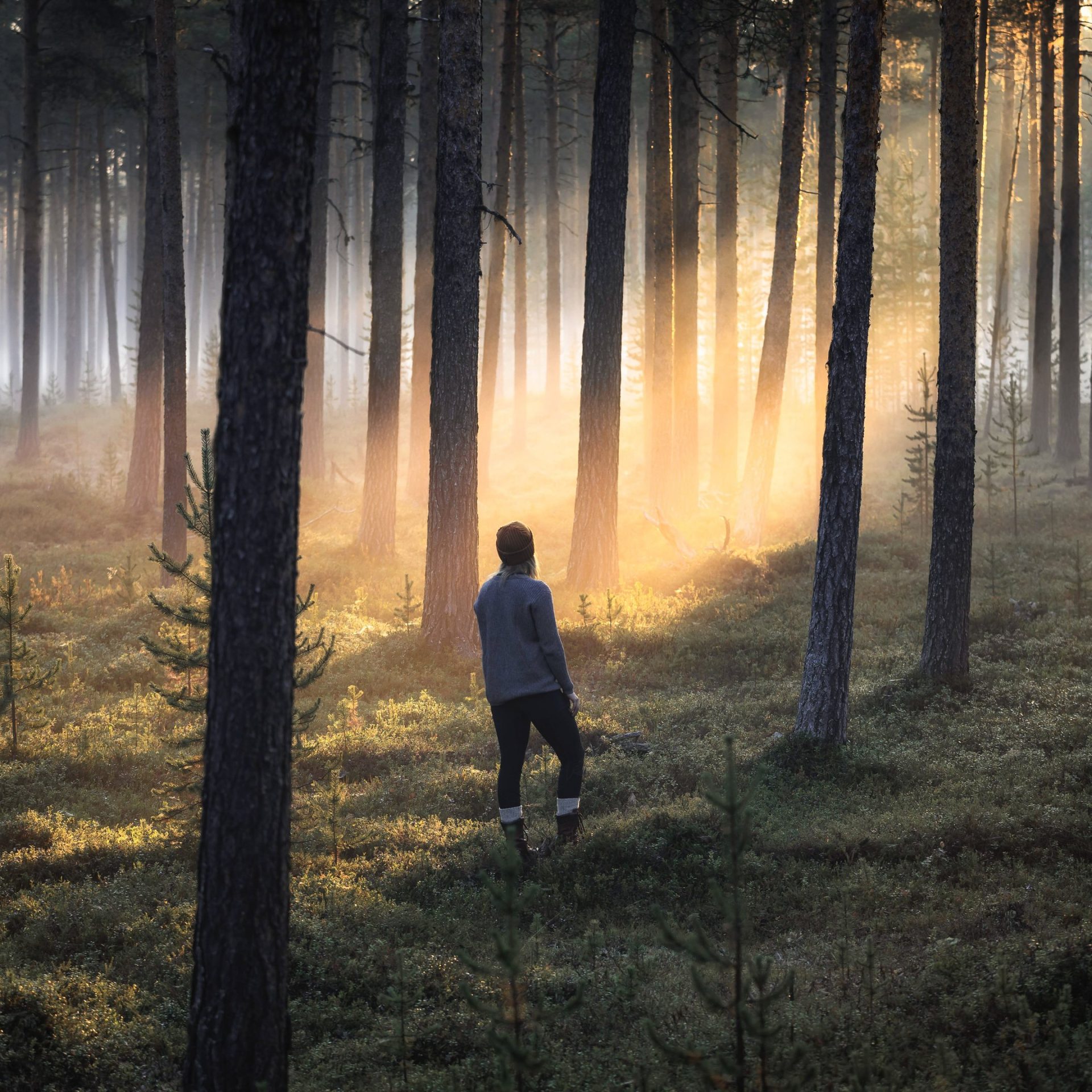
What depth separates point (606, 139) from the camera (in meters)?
13.0

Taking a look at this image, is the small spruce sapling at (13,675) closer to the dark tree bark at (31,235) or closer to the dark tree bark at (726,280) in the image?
the dark tree bark at (726,280)

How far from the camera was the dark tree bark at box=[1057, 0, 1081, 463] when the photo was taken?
70.3 feet

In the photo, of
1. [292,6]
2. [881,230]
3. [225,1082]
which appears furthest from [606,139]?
[881,230]

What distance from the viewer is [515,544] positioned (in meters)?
6.55

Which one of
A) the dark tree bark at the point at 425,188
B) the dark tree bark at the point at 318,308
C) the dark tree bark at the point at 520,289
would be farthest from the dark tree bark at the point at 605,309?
the dark tree bark at the point at 520,289

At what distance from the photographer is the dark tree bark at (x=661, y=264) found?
699 inches

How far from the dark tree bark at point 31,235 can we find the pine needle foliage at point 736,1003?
25.8 metres

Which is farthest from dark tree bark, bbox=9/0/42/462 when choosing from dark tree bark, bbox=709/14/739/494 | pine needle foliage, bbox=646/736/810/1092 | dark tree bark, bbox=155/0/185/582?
pine needle foliage, bbox=646/736/810/1092

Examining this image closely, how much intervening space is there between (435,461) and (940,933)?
764cm

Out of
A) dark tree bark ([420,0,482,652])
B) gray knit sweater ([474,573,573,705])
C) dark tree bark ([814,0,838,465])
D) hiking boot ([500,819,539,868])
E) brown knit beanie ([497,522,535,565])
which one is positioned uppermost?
dark tree bark ([814,0,838,465])

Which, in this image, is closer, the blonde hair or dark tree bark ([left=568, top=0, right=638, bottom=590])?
the blonde hair

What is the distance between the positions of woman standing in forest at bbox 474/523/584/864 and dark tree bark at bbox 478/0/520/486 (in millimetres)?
14721

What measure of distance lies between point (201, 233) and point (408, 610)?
36.3 metres

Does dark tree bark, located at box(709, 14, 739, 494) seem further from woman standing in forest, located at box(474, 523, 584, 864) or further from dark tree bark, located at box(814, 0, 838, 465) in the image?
woman standing in forest, located at box(474, 523, 584, 864)
